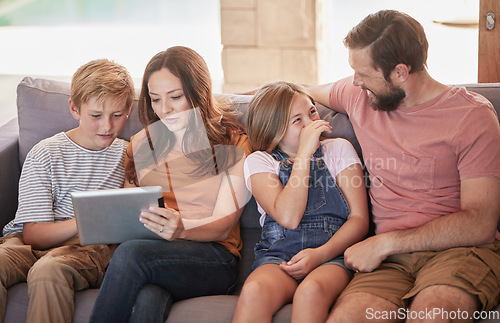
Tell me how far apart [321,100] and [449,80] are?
8.32 ft

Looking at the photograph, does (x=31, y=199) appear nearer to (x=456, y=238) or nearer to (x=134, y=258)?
(x=134, y=258)

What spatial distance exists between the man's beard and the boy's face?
31.5 inches

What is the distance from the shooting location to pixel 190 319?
64.7 inches

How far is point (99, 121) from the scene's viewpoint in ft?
6.38

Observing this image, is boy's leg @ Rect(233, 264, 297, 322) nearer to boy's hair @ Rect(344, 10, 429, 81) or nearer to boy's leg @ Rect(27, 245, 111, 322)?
boy's leg @ Rect(27, 245, 111, 322)

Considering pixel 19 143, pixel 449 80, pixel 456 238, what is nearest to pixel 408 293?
pixel 456 238

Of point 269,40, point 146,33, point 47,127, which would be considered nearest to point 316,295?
point 47,127

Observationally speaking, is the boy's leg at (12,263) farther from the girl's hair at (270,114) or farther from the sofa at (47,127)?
the girl's hair at (270,114)

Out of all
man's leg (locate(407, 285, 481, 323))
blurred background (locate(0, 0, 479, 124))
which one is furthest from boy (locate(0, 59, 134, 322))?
blurred background (locate(0, 0, 479, 124))

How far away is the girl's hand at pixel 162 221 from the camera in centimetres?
165

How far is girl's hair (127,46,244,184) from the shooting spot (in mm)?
1902

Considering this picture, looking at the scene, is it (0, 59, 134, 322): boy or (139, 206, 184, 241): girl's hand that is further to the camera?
(0, 59, 134, 322): boy

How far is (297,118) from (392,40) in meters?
0.36

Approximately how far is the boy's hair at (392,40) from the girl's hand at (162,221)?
0.71 metres
